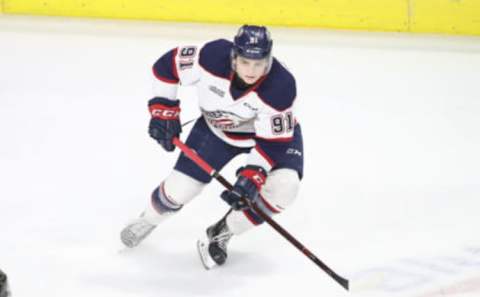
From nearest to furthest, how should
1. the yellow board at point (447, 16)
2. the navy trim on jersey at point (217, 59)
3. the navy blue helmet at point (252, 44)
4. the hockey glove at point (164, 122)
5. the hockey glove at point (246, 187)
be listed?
the navy blue helmet at point (252, 44), the hockey glove at point (246, 187), the navy trim on jersey at point (217, 59), the hockey glove at point (164, 122), the yellow board at point (447, 16)

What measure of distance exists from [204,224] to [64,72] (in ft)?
7.26

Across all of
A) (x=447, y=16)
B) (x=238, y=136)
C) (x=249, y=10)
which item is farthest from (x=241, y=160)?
(x=447, y=16)

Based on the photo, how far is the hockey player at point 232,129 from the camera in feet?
10.9

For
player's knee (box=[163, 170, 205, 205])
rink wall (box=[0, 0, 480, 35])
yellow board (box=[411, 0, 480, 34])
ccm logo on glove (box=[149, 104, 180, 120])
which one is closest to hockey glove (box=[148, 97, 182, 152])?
ccm logo on glove (box=[149, 104, 180, 120])

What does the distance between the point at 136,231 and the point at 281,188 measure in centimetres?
66

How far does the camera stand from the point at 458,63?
20.7ft

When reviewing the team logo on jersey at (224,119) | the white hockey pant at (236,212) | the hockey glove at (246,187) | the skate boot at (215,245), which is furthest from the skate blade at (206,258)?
the team logo on jersey at (224,119)

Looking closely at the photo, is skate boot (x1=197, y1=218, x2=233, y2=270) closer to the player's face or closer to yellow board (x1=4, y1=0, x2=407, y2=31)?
the player's face

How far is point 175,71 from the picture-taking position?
355cm

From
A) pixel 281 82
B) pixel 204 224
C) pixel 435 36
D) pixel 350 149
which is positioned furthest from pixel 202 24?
pixel 281 82

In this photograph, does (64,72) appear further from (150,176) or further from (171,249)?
(171,249)

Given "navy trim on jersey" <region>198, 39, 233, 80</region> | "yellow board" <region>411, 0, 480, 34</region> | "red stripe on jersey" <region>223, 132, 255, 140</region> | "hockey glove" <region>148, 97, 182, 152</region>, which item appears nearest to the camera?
"navy trim on jersey" <region>198, 39, 233, 80</region>

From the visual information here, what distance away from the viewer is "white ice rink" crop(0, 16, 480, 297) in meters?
3.54

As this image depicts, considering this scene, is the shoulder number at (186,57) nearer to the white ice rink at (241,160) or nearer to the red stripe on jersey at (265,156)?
the red stripe on jersey at (265,156)
